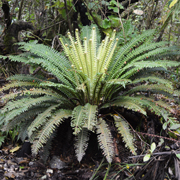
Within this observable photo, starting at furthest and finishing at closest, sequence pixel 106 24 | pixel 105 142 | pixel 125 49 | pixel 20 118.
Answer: pixel 106 24, pixel 125 49, pixel 20 118, pixel 105 142

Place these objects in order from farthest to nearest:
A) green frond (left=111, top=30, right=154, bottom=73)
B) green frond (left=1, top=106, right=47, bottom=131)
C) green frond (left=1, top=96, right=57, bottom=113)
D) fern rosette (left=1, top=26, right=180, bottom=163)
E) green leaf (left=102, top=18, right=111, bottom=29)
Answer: green leaf (left=102, top=18, right=111, bottom=29) → green frond (left=111, top=30, right=154, bottom=73) → green frond (left=1, top=106, right=47, bottom=131) → green frond (left=1, top=96, right=57, bottom=113) → fern rosette (left=1, top=26, right=180, bottom=163)

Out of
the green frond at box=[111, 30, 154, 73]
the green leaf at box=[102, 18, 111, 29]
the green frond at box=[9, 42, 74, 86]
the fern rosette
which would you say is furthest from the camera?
A: the green leaf at box=[102, 18, 111, 29]

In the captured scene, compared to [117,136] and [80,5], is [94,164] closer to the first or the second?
[117,136]

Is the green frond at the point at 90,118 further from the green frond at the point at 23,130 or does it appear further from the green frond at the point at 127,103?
the green frond at the point at 23,130

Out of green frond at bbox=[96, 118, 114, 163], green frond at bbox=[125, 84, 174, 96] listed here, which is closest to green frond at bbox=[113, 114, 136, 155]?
green frond at bbox=[96, 118, 114, 163]

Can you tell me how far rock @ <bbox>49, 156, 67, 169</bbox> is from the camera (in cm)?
179

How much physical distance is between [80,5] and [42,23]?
1.96 metres

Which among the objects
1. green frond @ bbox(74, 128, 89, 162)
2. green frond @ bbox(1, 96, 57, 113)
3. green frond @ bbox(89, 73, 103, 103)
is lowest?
green frond @ bbox(74, 128, 89, 162)

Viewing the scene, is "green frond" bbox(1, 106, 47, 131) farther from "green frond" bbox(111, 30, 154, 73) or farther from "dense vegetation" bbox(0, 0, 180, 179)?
"green frond" bbox(111, 30, 154, 73)

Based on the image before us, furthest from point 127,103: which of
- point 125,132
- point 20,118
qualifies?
point 20,118

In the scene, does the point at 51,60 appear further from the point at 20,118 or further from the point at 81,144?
the point at 81,144

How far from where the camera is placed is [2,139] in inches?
80.4

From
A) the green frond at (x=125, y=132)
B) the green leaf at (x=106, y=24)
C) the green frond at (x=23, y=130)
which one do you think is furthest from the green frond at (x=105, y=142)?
the green leaf at (x=106, y=24)

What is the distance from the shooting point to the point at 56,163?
1.82 m
